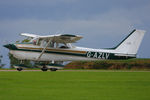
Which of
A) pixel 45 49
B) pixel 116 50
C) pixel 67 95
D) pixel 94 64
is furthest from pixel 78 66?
pixel 67 95

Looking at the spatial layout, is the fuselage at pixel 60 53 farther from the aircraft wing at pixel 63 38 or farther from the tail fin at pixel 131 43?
the aircraft wing at pixel 63 38

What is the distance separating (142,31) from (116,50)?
301 cm

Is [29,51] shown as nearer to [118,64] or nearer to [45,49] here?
[45,49]

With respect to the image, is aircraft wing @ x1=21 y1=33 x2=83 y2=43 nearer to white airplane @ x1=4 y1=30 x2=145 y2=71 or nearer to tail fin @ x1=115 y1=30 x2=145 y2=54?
white airplane @ x1=4 y1=30 x2=145 y2=71

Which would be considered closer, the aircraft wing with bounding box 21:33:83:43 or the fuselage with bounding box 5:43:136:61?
the aircraft wing with bounding box 21:33:83:43

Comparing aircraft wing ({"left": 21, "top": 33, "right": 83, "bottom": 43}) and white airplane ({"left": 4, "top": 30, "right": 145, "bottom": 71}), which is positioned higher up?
aircraft wing ({"left": 21, "top": 33, "right": 83, "bottom": 43})

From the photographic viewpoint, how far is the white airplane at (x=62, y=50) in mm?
27172

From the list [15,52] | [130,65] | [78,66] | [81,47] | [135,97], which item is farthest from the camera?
[78,66]

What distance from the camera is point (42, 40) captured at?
27.5 metres

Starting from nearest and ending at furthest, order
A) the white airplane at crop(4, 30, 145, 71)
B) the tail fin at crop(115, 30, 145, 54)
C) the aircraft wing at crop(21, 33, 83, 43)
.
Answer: the aircraft wing at crop(21, 33, 83, 43) < the white airplane at crop(4, 30, 145, 71) < the tail fin at crop(115, 30, 145, 54)

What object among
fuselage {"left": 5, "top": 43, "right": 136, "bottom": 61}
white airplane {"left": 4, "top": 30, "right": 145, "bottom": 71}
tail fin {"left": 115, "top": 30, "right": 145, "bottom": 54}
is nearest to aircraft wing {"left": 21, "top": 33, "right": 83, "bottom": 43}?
white airplane {"left": 4, "top": 30, "right": 145, "bottom": 71}

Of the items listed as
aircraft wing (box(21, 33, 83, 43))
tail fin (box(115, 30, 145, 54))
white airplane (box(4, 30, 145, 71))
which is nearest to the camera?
aircraft wing (box(21, 33, 83, 43))

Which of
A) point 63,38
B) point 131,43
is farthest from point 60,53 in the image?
point 131,43

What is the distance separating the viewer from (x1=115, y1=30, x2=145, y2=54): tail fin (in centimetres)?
2944
